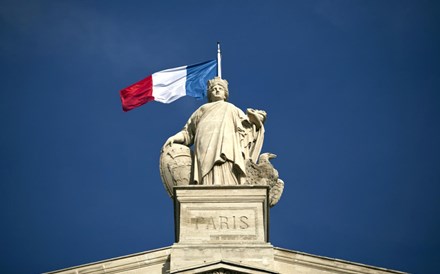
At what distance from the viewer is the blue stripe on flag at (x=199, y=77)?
3450 cm

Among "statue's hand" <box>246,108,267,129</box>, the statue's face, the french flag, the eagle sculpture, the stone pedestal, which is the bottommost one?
the stone pedestal

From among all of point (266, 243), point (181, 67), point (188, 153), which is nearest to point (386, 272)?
point (266, 243)

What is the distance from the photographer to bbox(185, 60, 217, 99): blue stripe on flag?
34500mm

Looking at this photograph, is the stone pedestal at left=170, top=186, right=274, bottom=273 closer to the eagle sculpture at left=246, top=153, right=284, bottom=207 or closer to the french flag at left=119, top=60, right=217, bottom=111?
the eagle sculpture at left=246, top=153, right=284, bottom=207

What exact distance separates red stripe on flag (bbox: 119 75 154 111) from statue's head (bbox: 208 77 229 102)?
5.00m

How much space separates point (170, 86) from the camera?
34.5 metres

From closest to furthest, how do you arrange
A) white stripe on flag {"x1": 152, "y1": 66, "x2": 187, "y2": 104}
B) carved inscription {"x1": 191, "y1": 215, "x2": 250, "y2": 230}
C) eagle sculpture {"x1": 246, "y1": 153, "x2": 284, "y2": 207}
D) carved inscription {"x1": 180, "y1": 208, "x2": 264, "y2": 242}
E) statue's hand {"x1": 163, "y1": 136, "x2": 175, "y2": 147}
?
carved inscription {"x1": 180, "y1": 208, "x2": 264, "y2": 242}
carved inscription {"x1": 191, "y1": 215, "x2": 250, "y2": 230}
eagle sculpture {"x1": 246, "y1": 153, "x2": 284, "y2": 207}
statue's hand {"x1": 163, "y1": 136, "x2": 175, "y2": 147}
white stripe on flag {"x1": 152, "y1": 66, "x2": 187, "y2": 104}

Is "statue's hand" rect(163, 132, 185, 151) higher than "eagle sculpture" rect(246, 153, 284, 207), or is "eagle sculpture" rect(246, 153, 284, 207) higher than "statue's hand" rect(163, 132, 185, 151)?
"statue's hand" rect(163, 132, 185, 151)

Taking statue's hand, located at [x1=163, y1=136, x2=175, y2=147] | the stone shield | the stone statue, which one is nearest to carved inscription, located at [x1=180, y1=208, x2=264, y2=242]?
the stone statue

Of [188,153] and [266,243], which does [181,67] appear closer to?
[188,153]

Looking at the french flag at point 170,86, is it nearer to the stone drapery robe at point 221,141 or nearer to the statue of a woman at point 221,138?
the statue of a woman at point 221,138

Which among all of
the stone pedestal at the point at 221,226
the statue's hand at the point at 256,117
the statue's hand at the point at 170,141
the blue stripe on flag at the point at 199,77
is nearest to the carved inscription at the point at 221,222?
the stone pedestal at the point at 221,226

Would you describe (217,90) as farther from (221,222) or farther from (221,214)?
(221,222)

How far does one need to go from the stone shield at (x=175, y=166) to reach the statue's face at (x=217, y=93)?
198cm
